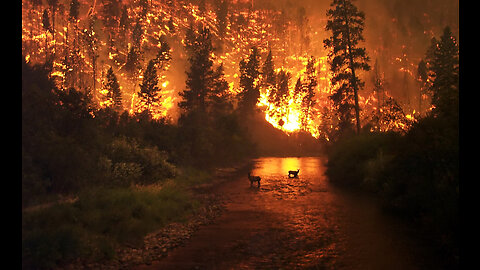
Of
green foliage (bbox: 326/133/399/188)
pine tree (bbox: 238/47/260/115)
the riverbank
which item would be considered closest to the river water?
the riverbank

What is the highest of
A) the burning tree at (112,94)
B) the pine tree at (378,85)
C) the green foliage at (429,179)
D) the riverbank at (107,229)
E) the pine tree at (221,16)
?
the pine tree at (221,16)

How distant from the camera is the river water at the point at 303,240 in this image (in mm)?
11273

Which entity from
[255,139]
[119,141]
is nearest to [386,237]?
[119,141]

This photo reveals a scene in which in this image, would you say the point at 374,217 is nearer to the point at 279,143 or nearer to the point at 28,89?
the point at 28,89

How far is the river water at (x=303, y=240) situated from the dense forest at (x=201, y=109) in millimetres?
1667

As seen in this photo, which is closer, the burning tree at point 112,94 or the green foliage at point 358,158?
the green foliage at point 358,158

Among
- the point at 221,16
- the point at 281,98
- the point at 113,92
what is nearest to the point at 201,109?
the point at 113,92

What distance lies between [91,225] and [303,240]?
9.62 m

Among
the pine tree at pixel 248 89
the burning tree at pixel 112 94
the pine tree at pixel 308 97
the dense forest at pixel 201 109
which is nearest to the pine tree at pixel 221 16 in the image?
the dense forest at pixel 201 109

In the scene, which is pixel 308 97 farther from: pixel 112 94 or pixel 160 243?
pixel 160 243

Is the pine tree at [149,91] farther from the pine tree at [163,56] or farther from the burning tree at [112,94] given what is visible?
the pine tree at [163,56]

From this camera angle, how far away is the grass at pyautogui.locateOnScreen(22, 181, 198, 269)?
10062 mm

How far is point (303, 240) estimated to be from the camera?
1387 centimetres

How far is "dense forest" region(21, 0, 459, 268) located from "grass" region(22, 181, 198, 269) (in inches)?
3.1
